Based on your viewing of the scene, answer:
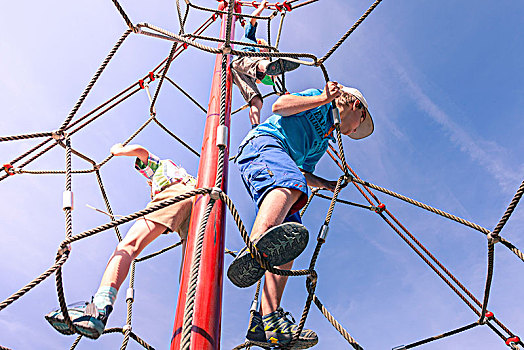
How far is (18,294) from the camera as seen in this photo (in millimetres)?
1545

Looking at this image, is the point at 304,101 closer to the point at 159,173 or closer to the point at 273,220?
the point at 273,220

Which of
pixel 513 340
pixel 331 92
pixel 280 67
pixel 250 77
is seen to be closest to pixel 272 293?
pixel 331 92

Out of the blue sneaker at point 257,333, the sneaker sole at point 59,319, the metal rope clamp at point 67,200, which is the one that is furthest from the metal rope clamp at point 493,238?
the metal rope clamp at point 67,200

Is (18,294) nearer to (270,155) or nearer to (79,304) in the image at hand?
(79,304)

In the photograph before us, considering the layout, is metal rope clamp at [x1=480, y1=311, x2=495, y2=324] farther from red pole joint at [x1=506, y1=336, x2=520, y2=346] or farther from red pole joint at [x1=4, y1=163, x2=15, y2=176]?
red pole joint at [x1=4, y1=163, x2=15, y2=176]

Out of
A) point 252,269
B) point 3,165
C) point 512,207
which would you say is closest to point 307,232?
point 252,269

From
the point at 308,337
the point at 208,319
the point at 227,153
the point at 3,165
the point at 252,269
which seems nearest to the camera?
the point at 208,319

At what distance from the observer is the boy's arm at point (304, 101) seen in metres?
1.99

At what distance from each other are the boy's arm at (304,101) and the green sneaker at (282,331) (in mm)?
890

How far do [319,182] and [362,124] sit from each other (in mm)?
429

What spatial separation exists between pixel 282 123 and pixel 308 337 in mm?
982

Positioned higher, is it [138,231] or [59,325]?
[138,231]

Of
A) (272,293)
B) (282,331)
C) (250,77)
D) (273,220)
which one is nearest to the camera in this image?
(273,220)

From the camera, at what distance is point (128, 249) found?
6.33ft
